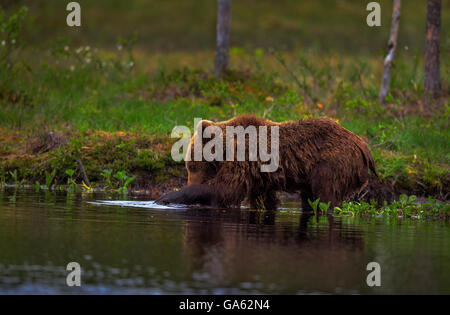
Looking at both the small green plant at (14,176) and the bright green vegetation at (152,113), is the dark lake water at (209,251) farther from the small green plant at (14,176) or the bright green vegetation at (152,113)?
the small green plant at (14,176)

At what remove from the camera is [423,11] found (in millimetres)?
56875

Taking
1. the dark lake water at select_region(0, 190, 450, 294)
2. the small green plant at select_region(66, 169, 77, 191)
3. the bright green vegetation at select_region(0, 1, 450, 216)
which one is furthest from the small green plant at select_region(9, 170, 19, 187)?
the dark lake water at select_region(0, 190, 450, 294)

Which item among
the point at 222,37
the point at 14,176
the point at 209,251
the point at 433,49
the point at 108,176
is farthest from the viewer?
the point at 222,37

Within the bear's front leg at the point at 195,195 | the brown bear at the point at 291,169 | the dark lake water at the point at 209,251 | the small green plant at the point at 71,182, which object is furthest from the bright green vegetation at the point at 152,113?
the dark lake water at the point at 209,251

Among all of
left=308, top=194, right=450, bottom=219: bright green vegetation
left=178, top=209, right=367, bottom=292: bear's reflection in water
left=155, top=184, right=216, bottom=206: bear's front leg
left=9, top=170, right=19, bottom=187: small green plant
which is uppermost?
left=9, top=170, right=19, bottom=187: small green plant

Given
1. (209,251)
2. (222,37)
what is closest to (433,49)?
(222,37)

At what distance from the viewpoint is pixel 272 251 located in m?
6.85

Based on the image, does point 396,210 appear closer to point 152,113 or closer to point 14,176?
point 14,176

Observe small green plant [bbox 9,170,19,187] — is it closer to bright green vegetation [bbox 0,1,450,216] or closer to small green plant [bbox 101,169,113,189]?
bright green vegetation [bbox 0,1,450,216]

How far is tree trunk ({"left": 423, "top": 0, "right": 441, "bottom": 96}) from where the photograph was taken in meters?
17.9

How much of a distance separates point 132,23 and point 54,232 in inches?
1825

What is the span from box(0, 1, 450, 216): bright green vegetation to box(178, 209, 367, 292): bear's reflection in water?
200 centimetres

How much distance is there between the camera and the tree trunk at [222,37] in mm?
19406

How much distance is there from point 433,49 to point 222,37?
536cm
